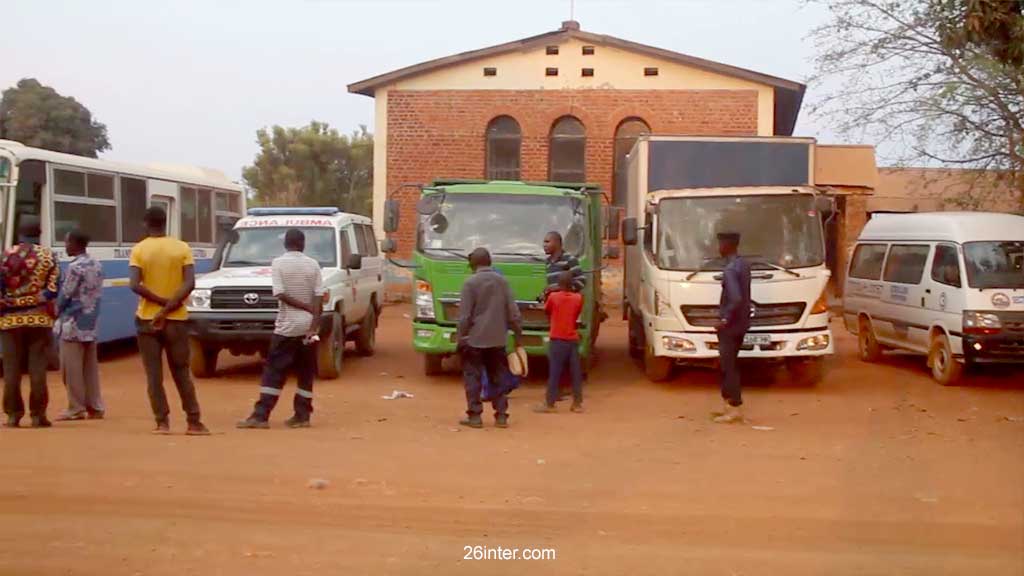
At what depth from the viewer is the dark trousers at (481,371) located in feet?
33.8

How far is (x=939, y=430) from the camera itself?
36.0ft

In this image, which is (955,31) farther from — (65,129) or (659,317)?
(65,129)

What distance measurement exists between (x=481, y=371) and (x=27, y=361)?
407 cm

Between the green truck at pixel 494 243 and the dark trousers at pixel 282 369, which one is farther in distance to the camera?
the green truck at pixel 494 243

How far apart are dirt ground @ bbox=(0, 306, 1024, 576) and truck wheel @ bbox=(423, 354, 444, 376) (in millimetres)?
2037

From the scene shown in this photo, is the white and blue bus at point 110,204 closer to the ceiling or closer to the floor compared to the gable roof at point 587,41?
closer to the floor

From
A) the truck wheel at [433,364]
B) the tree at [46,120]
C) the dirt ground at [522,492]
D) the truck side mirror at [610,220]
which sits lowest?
the dirt ground at [522,492]


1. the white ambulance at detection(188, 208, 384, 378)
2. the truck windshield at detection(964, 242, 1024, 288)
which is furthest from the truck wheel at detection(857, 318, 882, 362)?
the white ambulance at detection(188, 208, 384, 378)

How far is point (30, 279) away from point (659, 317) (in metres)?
7.09

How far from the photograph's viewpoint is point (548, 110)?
27.3 m

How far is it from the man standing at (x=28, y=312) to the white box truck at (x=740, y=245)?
6.86 metres

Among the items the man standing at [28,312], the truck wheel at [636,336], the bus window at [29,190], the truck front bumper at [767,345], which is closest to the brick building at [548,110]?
the truck wheel at [636,336]

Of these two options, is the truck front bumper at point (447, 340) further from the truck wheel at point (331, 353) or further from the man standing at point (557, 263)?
the truck wheel at point (331, 353)

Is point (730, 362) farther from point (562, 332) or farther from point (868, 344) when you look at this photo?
point (868, 344)
